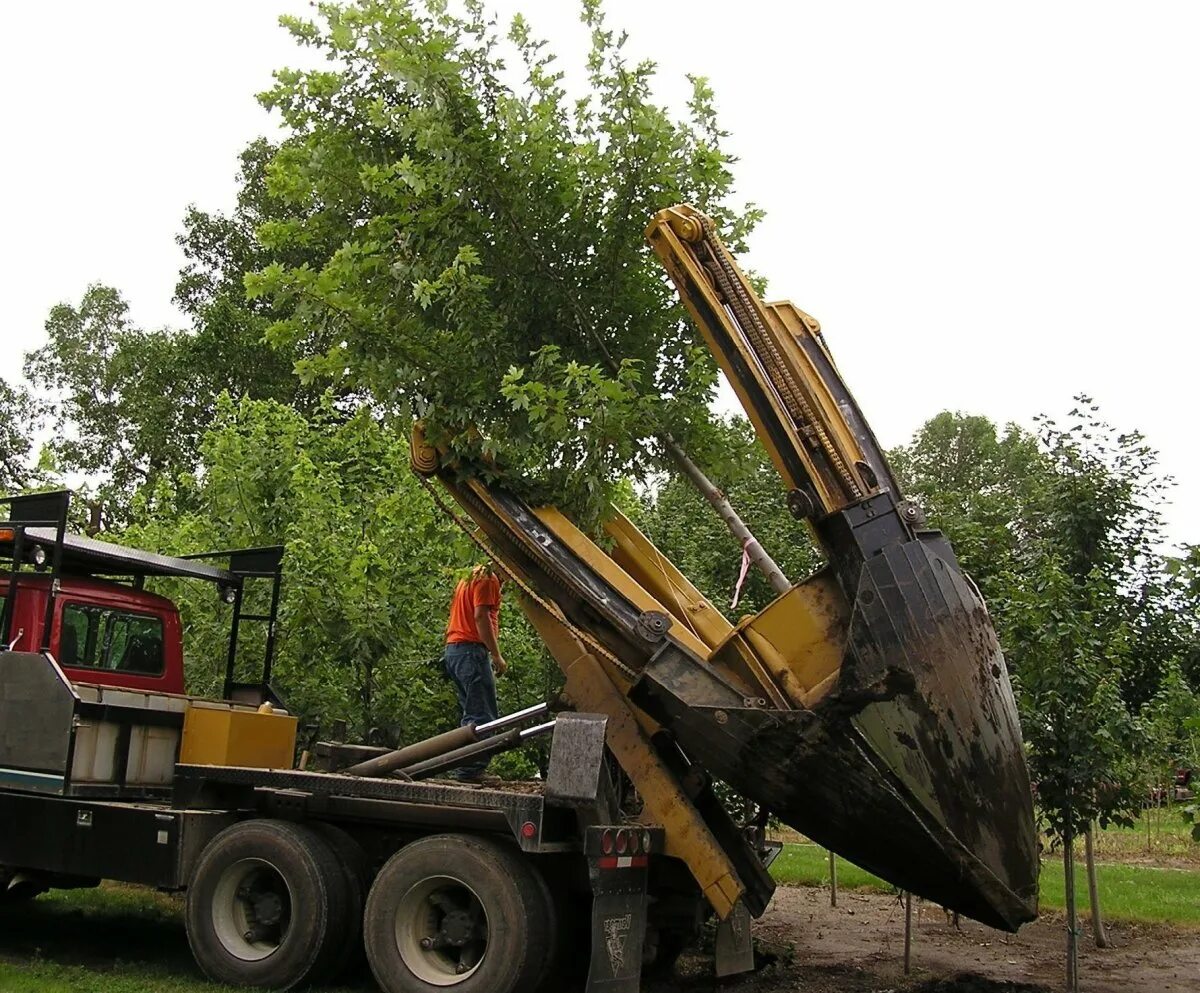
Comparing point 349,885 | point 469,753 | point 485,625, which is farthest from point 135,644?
point 469,753

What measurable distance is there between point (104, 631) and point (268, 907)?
108 inches

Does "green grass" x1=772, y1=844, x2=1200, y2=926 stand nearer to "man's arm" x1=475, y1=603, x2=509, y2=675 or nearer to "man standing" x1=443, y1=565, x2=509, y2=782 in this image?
"man standing" x1=443, y1=565, x2=509, y2=782

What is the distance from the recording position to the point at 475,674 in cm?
1021

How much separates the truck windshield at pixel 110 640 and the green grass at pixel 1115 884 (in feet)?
23.8

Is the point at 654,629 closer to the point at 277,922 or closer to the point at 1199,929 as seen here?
the point at 277,922

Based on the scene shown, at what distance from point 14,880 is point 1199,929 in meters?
10.3

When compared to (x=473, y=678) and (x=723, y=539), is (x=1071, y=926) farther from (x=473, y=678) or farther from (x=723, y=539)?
(x=723, y=539)

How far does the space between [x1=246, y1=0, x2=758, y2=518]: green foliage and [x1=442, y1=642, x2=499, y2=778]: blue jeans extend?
5.76ft

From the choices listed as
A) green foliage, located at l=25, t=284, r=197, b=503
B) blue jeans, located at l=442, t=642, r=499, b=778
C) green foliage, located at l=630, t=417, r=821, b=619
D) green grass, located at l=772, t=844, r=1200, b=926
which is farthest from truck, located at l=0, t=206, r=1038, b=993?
green foliage, located at l=25, t=284, r=197, b=503

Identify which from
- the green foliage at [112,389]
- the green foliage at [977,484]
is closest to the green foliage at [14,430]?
the green foliage at [112,389]

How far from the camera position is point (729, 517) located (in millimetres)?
8812

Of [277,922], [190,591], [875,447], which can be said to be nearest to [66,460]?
[190,591]

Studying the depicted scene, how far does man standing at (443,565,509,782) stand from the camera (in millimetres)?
10141

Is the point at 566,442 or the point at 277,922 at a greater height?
the point at 566,442
